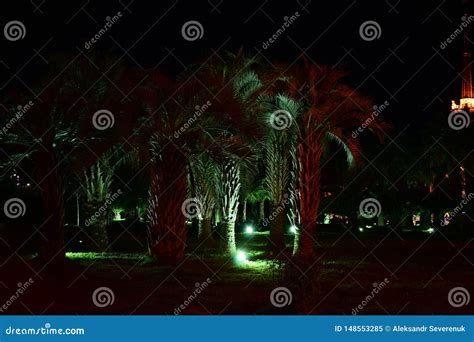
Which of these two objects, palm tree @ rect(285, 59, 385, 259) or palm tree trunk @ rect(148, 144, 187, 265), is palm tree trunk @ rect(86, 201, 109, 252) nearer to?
palm tree trunk @ rect(148, 144, 187, 265)

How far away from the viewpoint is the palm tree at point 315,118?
20484mm

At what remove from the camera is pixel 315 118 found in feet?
66.7

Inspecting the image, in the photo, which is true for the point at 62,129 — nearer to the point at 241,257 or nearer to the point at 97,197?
the point at 241,257

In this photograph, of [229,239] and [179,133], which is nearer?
[179,133]

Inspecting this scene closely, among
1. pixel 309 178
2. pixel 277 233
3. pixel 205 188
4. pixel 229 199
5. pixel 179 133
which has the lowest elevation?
pixel 179 133

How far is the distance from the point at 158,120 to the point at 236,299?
639cm

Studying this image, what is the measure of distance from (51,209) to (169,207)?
10.7 ft

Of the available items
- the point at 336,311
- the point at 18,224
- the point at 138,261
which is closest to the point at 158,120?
the point at 138,261

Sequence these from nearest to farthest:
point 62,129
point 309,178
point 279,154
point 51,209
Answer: point 62,129 < point 51,209 < point 309,178 < point 279,154

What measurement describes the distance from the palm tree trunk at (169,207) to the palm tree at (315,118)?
389 centimetres

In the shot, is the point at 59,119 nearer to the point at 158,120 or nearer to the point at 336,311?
the point at 158,120

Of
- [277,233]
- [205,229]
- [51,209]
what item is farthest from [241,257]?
[51,209]

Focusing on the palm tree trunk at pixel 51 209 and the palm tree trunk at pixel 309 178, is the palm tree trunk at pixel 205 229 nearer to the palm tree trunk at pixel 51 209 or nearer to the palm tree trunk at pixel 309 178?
the palm tree trunk at pixel 309 178

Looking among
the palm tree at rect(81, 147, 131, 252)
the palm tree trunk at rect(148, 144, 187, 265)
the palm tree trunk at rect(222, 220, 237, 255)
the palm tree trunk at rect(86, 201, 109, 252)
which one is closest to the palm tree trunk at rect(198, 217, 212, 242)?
the palm tree trunk at rect(222, 220, 237, 255)
